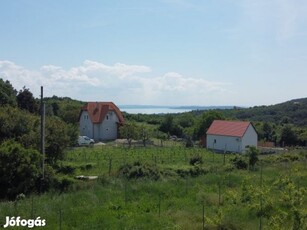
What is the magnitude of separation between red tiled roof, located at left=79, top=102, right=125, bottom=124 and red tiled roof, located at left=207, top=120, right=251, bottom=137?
13.9 meters

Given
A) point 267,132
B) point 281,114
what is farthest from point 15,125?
point 281,114

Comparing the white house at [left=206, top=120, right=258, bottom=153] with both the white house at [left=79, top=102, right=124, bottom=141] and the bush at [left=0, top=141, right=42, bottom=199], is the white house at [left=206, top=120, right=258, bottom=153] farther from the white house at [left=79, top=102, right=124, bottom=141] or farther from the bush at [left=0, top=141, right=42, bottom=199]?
the bush at [left=0, top=141, right=42, bottom=199]

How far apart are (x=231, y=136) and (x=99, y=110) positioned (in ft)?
62.9

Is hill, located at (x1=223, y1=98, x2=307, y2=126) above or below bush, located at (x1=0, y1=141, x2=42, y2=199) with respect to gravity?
above

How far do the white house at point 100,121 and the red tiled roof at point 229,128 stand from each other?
536 inches

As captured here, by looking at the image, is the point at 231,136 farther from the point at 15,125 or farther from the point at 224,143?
the point at 15,125

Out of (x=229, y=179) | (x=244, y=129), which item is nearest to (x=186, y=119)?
(x=244, y=129)

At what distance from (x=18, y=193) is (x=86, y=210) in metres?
5.51

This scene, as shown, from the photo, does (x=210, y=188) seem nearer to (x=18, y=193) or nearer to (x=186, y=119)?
(x=18, y=193)

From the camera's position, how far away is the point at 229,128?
4581 cm

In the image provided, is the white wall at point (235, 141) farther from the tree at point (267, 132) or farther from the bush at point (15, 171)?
the bush at point (15, 171)

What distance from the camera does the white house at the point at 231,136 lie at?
143ft

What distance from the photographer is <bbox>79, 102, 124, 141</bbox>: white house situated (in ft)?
174

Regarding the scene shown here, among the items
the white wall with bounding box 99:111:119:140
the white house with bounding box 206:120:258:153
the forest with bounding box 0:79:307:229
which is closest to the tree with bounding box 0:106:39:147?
the forest with bounding box 0:79:307:229
